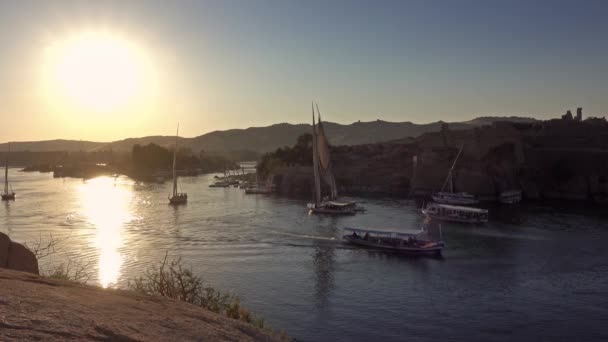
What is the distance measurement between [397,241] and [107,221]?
26.2 m

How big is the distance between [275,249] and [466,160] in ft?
139

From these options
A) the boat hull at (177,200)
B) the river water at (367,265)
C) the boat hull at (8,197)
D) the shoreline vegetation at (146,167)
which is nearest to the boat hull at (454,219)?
the river water at (367,265)

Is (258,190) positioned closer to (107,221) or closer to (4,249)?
(107,221)

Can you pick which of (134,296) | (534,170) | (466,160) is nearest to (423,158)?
(466,160)

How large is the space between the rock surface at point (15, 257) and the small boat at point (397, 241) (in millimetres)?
25154

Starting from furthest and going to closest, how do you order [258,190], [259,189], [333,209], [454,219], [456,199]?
[259,189], [258,190], [456,199], [333,209], [454,219]

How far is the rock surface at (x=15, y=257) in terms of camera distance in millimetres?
11732

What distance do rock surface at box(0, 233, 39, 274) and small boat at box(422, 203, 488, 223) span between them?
129 feet

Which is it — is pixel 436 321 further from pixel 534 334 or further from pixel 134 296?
pixel 134 296

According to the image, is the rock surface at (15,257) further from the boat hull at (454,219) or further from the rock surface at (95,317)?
the boat hull at (454,219)

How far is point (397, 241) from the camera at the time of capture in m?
34.6

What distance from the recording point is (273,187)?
77.8 metres

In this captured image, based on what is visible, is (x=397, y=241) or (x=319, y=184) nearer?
(x=397, y=241)

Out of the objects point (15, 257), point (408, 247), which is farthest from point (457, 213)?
point (15, 257)
